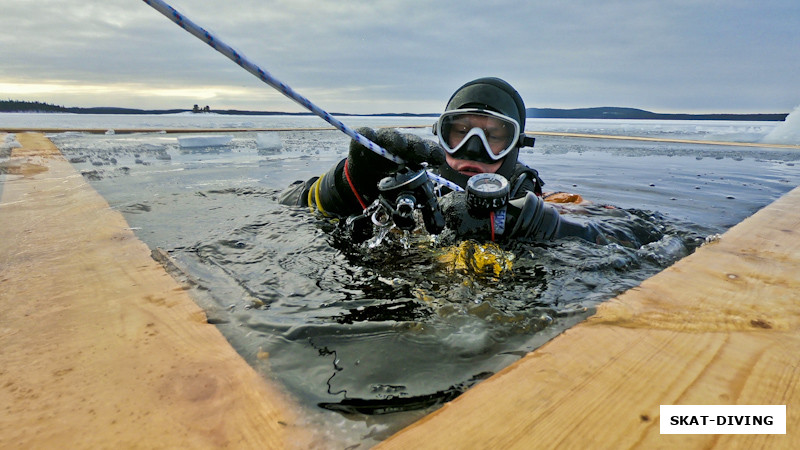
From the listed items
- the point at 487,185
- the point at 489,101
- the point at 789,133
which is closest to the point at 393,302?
the point at 487,185

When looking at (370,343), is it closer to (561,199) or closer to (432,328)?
(432,328)

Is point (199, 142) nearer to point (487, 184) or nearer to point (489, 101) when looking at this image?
point (489, 101)

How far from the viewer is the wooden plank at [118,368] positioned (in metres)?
0.74

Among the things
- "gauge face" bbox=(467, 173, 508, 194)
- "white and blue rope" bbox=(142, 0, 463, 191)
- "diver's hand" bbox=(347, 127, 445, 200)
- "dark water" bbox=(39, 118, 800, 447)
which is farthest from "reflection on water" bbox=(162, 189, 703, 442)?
"white and blue rope" bbox=(142, 0, 463, 191)

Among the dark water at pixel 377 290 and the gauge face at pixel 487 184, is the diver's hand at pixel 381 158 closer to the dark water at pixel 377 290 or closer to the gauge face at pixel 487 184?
the gauge face at pixel 487 184

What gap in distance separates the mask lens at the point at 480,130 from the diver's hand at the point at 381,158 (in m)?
0.55

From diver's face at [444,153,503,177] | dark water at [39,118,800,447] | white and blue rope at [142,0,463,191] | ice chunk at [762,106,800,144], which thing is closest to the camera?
dark water at [39,118,800,447]

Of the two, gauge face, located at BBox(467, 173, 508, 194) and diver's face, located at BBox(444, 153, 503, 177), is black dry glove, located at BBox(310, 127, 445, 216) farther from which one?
→ diver's face, located at BBox(444, 153, 503, 177)

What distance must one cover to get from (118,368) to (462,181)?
103 inches

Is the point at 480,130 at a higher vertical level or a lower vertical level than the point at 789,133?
lower

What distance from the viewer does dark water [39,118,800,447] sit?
0.98 metres

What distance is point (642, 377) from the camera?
886 millimetres

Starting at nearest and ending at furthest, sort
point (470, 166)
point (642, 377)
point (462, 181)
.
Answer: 1. point (642, 377)
2. point (470, 166)
3. point (462, 181)

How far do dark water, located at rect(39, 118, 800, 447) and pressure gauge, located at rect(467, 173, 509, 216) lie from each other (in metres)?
0.22
